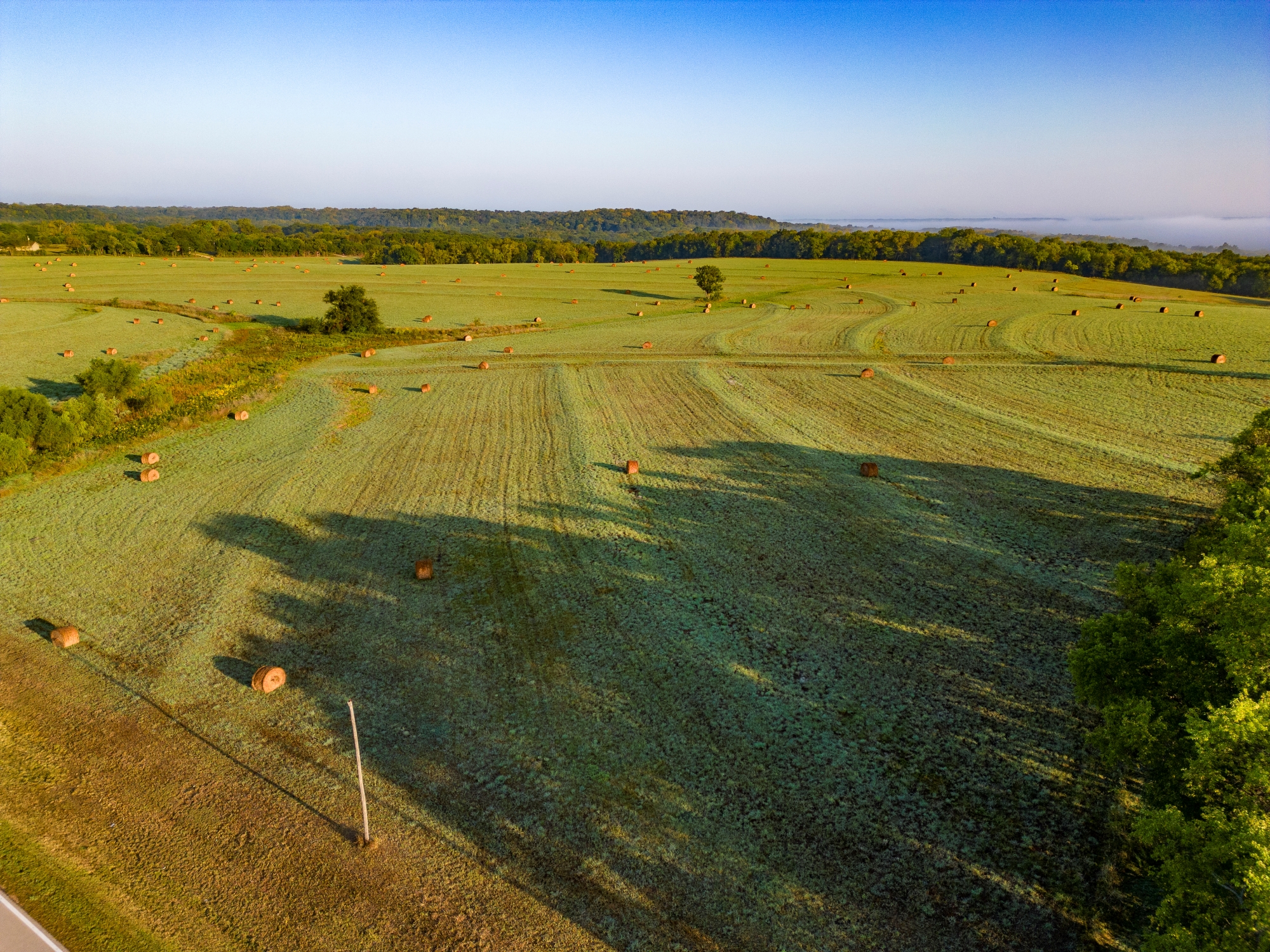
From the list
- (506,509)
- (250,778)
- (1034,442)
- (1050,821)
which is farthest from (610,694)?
(1034,442)

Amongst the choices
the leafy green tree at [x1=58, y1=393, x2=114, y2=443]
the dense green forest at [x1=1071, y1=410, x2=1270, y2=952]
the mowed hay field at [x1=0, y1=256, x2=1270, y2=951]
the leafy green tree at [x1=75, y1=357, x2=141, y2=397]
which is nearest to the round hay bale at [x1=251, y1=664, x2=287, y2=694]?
the mowed hay field at [x1=0, y1=256, x2=1270, y2=951]

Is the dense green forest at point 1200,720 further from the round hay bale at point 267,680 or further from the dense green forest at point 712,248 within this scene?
the dense green forest at point 712,248

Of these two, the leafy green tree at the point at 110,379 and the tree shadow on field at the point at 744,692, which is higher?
the leafy green tree at the point at 110,379

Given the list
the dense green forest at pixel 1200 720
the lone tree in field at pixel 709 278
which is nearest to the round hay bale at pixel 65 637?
the dense green forest at pixel 1200 720

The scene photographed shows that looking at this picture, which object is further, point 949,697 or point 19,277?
point 19,277

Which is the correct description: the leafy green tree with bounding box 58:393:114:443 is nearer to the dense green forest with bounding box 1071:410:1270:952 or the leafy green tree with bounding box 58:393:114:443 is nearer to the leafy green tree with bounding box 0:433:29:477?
the leafy green tree with bounding box 0:433:29:477

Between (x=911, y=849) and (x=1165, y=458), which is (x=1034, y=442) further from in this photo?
(x=911, y=849)

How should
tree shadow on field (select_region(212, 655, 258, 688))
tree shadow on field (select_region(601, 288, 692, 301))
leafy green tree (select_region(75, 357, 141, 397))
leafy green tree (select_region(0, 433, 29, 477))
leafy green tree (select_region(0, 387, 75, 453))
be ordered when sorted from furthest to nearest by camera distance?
tree shadow on field (select_region(601, 288, 692, 301)) < leafy green tree (select_region(75, 357, 141, 397)) < leafy green tree (select_region(0, 387, 75, 453)) < leafy green tree (select_region(0, 433, 29, 477)) < tree shadow on field (select_region(212, 655, 258, 688))
